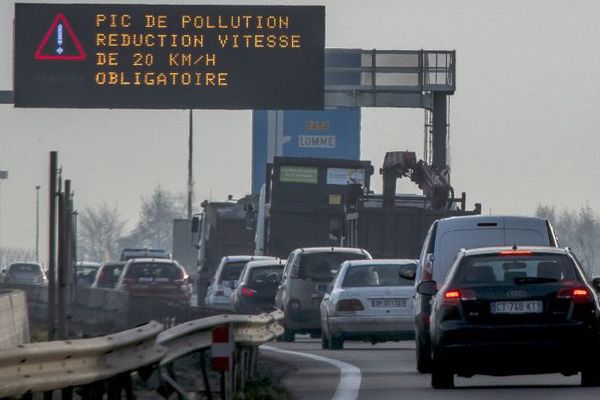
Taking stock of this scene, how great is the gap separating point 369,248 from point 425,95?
9.37 metres

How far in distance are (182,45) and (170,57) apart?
34 cm

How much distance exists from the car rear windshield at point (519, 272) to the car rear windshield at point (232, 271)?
84.3ft

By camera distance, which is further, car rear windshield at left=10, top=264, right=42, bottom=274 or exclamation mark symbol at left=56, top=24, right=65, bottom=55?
car rear windshield at left=10, top=264, right=42, bottom=274

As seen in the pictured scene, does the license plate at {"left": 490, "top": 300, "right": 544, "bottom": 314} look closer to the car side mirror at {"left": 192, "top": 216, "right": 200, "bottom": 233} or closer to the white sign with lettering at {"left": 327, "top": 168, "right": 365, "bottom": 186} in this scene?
the white sign with lettering at {"left": 327, "top": 168, "right": 365, "bottom": 186}

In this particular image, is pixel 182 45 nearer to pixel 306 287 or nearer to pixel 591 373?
pixel 306 287

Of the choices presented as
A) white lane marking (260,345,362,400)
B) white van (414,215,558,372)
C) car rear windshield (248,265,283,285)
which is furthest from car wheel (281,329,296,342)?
white van (414,215,558,372)

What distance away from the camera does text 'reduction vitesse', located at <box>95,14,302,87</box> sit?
42.2m

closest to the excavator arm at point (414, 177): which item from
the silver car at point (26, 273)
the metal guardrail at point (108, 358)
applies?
the metal guardrail at point (108, 358)

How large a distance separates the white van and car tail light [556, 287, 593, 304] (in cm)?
364

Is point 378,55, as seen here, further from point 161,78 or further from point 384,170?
point 161,78

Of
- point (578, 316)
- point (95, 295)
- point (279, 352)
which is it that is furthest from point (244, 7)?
point (578, 316)

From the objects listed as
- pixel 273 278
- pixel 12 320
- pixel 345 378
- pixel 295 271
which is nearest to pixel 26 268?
pixel 273 278

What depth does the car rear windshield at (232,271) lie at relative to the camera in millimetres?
45094

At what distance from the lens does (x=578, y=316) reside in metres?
19.3
